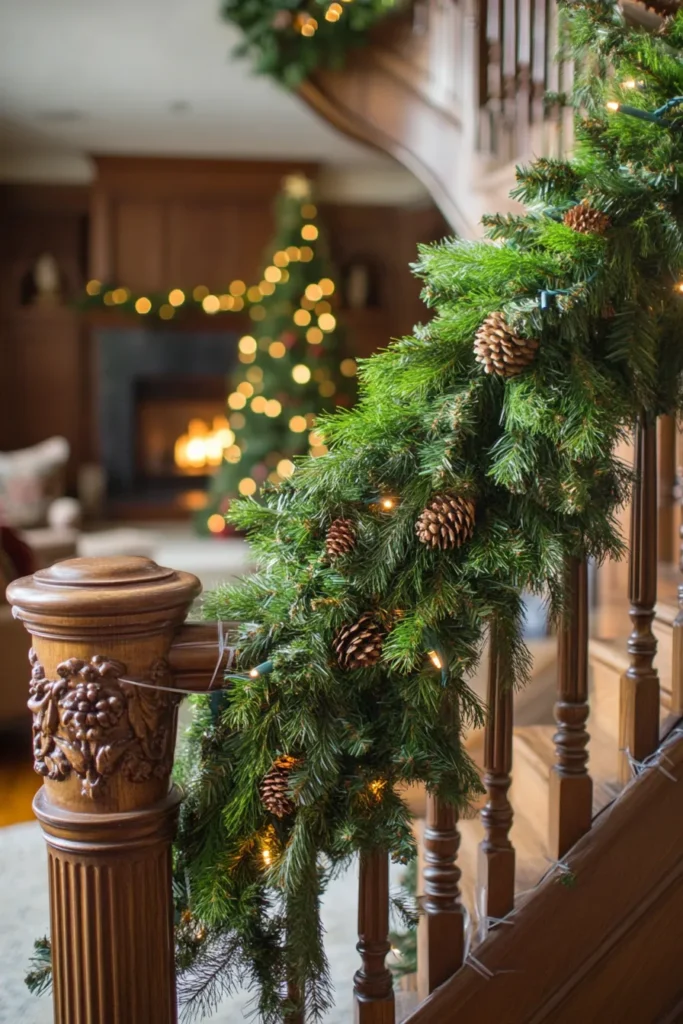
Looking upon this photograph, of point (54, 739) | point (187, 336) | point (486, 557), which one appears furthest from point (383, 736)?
point (187, 336)

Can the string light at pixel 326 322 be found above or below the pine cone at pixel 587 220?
above

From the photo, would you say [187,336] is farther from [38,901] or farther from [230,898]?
[230,898]

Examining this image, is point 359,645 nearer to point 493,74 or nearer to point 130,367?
point 493,74

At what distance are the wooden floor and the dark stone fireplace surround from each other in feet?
13.6

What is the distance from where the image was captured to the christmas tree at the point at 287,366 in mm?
6508

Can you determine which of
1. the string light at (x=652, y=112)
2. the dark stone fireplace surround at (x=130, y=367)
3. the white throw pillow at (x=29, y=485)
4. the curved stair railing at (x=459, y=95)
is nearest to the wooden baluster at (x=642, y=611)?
the string light at (x=652, y=112)

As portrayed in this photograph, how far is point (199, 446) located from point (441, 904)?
23.0ft

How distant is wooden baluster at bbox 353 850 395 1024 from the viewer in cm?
122

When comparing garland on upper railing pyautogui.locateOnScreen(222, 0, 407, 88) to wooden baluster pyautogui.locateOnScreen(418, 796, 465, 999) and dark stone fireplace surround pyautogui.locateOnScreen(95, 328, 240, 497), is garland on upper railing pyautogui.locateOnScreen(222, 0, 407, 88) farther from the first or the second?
dark stone fireplace surround pyautogui.locateOnScreen(95, 328, 240, 497)

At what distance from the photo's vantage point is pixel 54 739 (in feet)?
3.56

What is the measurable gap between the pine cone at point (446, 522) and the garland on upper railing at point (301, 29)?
243cm

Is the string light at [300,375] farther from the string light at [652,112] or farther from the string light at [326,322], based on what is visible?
the string light at [652,112]

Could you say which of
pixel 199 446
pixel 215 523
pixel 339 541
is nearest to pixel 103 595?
pixel 339 541

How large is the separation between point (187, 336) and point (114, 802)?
7000mm
